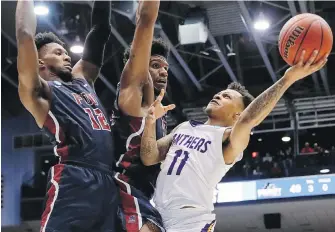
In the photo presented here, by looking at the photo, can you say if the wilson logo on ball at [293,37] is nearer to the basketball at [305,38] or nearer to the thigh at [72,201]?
the basketball at [305,38]

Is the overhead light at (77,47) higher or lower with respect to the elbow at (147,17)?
higher

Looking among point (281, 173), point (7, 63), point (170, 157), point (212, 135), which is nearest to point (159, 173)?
point (170, 157)

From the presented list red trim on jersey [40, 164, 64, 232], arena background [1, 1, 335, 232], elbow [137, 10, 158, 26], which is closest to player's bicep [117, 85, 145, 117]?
elbow [137, 10, 158, 26]

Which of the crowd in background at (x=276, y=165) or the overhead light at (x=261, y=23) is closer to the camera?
the overhead light at (x=261, y=23)

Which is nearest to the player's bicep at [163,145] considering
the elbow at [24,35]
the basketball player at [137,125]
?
the basketball player at [137,125]

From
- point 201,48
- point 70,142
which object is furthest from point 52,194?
point 201,48

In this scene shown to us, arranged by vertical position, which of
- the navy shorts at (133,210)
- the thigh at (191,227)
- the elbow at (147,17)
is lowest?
the thigh at (191,227)

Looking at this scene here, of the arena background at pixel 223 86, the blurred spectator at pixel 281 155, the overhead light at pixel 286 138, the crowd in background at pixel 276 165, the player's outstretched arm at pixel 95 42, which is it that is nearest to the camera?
the player's outstretched arm at pixel 95 42

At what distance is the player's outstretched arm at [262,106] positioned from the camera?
3.58m

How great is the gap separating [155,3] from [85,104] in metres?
0.74

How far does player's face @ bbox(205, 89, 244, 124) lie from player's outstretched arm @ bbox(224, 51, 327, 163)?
345 mm

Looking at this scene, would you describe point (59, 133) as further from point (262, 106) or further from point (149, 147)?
point (262, 106)

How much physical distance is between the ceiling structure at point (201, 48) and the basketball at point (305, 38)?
859cm

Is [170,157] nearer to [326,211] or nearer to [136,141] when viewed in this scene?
[136,141]
